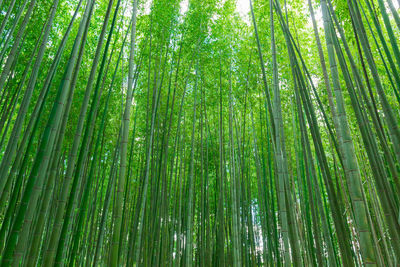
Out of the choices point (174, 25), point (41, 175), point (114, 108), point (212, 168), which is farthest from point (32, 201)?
point (212, 168)

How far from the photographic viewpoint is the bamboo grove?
2.00 metres

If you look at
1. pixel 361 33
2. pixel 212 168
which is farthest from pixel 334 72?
pixel 212 168

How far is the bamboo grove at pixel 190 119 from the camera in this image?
2.00m

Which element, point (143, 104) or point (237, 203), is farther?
point (143, 104)

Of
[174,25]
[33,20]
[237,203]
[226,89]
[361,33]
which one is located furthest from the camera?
[226,89]

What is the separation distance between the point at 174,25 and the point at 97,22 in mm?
1372

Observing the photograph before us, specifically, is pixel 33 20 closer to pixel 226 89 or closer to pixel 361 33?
pixel 226 89

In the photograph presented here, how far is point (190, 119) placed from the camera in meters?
6.18

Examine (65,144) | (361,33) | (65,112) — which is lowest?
(65,112)

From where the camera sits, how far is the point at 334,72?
1651 mm

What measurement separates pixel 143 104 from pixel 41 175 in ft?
12.9

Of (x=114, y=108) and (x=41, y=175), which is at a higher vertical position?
(x=114, y=108)

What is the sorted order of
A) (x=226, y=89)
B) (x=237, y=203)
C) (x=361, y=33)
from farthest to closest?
(x=226, y=89), (x=237, y=203), (x=361, y=33)

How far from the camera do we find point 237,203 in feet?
13.5
